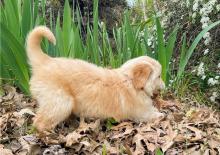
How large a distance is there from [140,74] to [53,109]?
0.79 meters

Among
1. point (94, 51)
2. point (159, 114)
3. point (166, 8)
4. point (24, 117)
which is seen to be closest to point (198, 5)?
point (166, 8)

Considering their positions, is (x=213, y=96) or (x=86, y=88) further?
(x=213, y=96)

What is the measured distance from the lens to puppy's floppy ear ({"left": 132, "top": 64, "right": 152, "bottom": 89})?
433cm

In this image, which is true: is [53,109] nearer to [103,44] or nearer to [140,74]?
[140,74]

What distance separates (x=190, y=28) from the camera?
28.2 ft

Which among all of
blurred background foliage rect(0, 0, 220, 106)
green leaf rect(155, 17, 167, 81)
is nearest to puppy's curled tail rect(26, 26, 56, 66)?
blurred background foliage rect(0, 0, 220, 106)

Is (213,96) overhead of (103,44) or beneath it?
beneath

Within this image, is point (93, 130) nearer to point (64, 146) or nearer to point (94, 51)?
point (64, 146)

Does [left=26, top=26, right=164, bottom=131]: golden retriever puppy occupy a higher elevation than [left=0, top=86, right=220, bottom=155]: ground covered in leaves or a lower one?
higher

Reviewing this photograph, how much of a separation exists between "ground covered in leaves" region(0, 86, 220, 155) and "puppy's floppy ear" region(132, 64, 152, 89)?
1.06 feet

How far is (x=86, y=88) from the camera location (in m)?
4.16

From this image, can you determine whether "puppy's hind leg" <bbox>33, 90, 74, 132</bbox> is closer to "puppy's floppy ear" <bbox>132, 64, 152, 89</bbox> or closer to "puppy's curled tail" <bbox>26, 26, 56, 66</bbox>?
"puppy's curled tail" <bbox>26, 26, 56, 66</bbox>

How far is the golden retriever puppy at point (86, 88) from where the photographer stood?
4.08 m

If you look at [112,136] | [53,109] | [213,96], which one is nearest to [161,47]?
[112,136]
